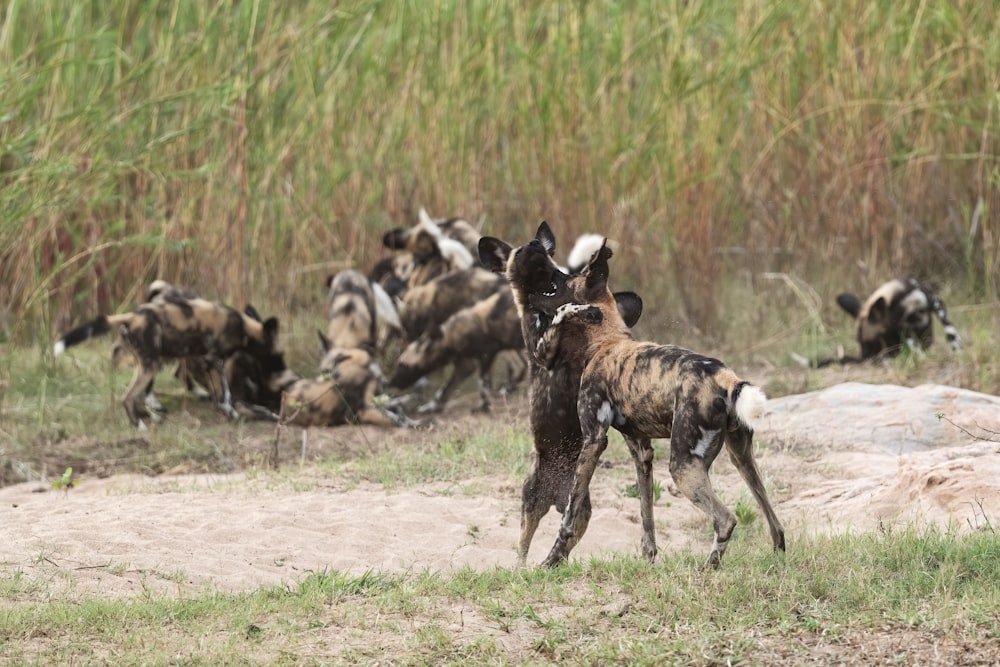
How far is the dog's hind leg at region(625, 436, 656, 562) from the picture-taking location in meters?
4.87

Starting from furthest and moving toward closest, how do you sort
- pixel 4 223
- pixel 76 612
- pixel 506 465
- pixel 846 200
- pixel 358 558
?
pixel 846 200
pixel 4 223
pixel 506 465
pixel 358 558
pixel 76 612

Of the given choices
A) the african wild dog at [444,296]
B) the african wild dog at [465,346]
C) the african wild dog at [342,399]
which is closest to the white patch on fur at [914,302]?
the african wild dog at [465,346]

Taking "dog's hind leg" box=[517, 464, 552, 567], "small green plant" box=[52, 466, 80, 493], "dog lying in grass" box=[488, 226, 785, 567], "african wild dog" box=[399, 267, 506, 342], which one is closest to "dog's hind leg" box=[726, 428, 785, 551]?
"dog lying in grass" box=[488, 226, 785, 567]

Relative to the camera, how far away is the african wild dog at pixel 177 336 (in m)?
8.50

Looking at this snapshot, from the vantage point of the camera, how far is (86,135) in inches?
344

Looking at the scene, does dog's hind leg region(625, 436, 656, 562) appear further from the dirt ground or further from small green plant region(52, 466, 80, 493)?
small green plant region(52, 466, 80, 493)

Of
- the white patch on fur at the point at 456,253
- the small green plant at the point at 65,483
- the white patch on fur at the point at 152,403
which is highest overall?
the white patch on fur at the point at 456,253

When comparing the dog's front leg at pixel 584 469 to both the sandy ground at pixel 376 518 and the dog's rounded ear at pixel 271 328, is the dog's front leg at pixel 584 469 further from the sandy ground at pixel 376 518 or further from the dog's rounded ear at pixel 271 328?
the dog's rounded ear at pixel 271 328

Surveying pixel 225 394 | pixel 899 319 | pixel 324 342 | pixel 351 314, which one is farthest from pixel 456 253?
pixel 899 319

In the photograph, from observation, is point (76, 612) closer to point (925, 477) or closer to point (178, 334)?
point (925, 477)

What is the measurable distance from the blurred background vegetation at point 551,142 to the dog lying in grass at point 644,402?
3844 mm

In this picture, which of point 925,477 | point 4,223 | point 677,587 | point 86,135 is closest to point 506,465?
point 925,477

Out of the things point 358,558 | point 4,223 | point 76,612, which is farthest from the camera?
point 4,223

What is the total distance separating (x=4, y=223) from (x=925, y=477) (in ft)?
15.8
